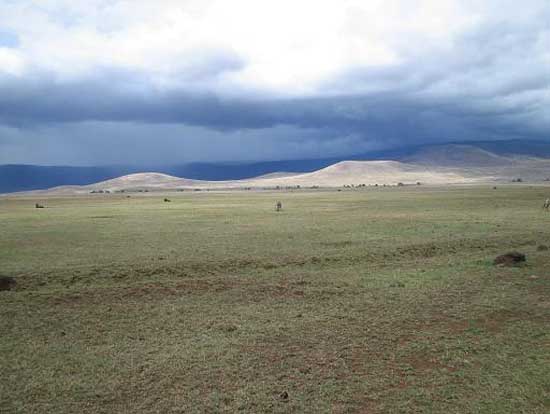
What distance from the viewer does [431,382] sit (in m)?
10.1

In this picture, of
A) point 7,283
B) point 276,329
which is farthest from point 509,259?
point 7,283

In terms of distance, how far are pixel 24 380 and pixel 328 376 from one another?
623 centimetres

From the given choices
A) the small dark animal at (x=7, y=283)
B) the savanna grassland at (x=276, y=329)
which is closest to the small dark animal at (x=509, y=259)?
the savanna grassland at (x=276, y=329)

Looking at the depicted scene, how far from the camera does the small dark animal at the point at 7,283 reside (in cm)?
1833

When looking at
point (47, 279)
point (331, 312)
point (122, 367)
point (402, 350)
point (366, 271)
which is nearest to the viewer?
point (122, 367)

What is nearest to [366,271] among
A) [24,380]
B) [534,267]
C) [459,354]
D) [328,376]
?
[534,267]

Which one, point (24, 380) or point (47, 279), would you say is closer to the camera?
point (24, 380)

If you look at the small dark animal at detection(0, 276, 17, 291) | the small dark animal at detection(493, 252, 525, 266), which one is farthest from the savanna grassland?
the small dark animal at detection(493, 252, 525, 266)

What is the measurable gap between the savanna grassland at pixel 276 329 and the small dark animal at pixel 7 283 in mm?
362

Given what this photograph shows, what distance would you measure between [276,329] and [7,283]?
11.0 m

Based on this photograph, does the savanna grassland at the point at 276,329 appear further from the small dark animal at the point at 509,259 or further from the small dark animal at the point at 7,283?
the small dark animal at the point at 509,259

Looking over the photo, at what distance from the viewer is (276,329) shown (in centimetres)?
1359

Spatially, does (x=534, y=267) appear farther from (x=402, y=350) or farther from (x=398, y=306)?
(x=402, y=350)

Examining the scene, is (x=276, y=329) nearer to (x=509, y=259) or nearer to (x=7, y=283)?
(x=7, y=283)
